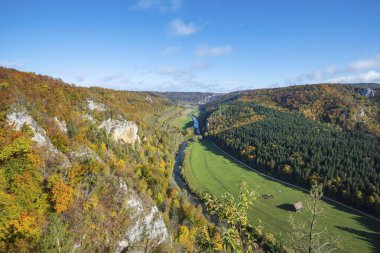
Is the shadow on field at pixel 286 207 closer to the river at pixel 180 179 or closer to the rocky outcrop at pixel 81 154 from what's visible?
the river at pixel 180 179

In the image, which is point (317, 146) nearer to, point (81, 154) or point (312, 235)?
point (81, 154)

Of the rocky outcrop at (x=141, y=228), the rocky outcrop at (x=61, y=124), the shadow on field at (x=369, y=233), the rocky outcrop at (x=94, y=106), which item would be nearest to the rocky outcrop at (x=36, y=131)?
the rocky outcrop at (x=61, y=124)

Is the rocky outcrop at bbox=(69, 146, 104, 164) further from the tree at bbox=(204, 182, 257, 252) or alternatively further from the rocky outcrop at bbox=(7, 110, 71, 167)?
the tree at bbox=(204, 182, 257, 252)

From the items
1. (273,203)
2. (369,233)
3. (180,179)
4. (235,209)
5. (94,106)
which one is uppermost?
(94,106)

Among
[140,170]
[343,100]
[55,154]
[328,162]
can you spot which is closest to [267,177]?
[328,162]

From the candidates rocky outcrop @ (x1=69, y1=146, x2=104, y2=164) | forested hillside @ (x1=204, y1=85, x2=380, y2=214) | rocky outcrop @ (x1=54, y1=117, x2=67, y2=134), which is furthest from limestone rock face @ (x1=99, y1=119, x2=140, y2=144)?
forested hillside @ (x1=204, y1=85, x2=380, y2=214)

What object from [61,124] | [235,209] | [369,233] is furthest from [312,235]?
[369,233]

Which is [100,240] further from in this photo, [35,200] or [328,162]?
[328,162]
